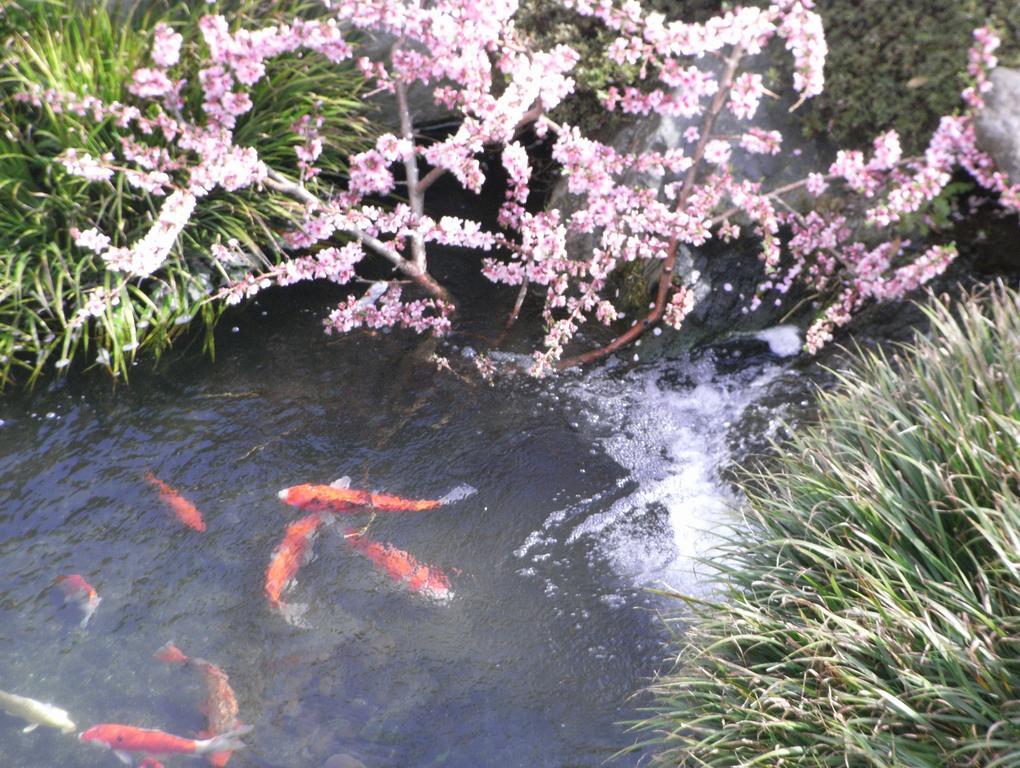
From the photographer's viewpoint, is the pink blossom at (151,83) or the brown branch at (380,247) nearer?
the pink blossom at (151,83)

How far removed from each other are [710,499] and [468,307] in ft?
7.73

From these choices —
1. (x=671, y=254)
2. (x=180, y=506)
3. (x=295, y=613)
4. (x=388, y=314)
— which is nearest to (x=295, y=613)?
(x=295, y=613)

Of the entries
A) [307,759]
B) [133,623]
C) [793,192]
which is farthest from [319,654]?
[793,192]

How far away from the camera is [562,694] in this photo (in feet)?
12.9

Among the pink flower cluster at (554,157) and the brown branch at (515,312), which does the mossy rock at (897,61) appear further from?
the brown branch at (515,312)

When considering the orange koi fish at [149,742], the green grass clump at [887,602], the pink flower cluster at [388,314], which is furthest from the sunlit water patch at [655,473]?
the orange koi fish at [149,742]

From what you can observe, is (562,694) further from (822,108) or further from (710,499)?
(822,108)

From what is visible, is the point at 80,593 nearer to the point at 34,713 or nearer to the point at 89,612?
the point at 89,612

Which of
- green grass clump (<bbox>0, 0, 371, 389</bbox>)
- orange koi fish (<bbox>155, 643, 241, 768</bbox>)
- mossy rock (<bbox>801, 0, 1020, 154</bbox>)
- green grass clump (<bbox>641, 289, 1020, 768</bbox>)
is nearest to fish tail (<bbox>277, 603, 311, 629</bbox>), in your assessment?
orange koi fish (<bbox>155, 643, 241, 768</bbox>)

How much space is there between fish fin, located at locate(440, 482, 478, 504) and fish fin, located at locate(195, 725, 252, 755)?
1646 millimetres

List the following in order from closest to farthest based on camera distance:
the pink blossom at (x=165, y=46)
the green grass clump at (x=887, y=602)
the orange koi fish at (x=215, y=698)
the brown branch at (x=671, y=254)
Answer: the green grass clump at (x=887, y=602) < the orange koi fish at (x=215, y=698) < the pink blossom at (x=165, y=46) < the brown branch at (x=671, y=254)

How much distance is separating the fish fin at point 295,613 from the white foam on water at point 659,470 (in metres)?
1.21

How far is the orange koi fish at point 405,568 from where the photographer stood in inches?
176

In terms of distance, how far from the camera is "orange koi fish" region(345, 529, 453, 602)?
4.47 m
